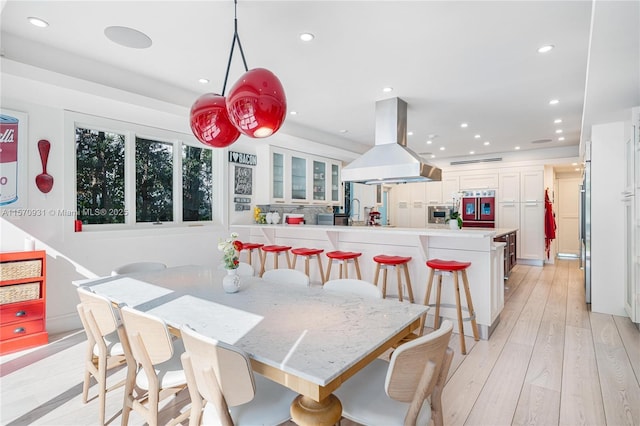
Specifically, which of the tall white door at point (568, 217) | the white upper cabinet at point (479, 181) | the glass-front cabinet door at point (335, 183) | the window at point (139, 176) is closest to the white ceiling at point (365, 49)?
the window at point (139, 176)

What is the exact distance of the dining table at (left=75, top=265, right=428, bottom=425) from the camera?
3.84 ft

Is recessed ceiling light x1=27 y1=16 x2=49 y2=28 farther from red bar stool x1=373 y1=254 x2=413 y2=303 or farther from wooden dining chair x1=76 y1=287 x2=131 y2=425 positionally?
red bar stool x1=373 y1=254 x2=413 y2=303

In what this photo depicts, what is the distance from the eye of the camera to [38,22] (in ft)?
7.76

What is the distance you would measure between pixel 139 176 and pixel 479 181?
23.1 ft

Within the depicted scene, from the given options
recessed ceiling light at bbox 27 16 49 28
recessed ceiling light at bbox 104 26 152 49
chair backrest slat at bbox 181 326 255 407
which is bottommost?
chair backrest slat at bbox 181 326 255 407

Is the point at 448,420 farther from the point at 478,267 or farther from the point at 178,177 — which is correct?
the point at 178,177

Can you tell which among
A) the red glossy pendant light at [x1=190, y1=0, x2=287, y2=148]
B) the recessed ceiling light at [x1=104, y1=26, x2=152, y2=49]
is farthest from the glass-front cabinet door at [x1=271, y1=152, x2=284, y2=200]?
the red glossy pendant light at [x1=190, y1=0, x2=287, y2=148]

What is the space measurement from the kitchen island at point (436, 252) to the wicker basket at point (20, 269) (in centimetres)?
264

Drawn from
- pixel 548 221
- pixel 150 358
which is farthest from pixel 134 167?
pixel 548 221

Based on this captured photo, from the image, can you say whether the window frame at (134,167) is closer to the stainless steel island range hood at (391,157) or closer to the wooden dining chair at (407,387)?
the stainless steel island range hood at (391,157)

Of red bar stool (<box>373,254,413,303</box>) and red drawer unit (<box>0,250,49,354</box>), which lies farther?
red bar stool (<box>373,254,413,303</box>)

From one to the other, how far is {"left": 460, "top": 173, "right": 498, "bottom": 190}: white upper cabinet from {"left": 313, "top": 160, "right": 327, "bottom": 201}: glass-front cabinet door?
3632 mm

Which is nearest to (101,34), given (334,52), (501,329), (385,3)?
(334,52)

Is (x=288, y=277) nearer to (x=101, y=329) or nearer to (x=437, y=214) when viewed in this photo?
(x=101, y=329)
